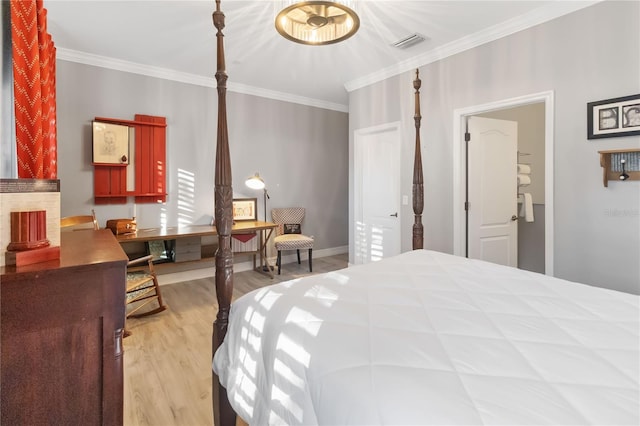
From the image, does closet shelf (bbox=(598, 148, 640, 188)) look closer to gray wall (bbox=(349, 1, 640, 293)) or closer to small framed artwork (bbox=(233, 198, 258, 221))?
gray wall (bbox=(349, 1, 640, 293))

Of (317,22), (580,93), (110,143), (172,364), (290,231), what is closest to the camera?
(317,22)

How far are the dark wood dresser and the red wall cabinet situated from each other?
3114mm

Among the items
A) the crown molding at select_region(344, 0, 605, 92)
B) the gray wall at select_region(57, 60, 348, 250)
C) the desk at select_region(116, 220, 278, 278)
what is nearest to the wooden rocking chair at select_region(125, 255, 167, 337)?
the desk at select_region(116, 220, 278, 278)

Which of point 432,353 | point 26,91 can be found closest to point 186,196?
point 26,91

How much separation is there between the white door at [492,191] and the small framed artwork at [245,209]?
2869 millimetres

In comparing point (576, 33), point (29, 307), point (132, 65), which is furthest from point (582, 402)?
point (132, 65)

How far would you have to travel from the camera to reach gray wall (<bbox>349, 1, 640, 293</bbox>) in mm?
2367

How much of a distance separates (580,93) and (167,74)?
14.1 feet

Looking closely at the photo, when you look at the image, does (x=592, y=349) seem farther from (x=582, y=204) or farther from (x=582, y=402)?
(x=582, y=204)

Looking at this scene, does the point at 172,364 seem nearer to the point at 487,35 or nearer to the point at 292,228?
the point at 292,228

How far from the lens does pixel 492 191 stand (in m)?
3.51

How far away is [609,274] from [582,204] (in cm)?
56

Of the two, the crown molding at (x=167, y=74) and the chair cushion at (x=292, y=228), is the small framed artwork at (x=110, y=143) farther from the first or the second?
the chair cushion at (x=292, y=228)

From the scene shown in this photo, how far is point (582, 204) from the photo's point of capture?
2584 mm
